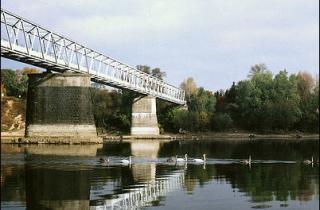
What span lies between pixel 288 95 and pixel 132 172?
104m

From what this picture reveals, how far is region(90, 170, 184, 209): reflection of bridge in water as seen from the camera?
29070 millimetres

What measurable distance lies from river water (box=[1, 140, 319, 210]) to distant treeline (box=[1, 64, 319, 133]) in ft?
268

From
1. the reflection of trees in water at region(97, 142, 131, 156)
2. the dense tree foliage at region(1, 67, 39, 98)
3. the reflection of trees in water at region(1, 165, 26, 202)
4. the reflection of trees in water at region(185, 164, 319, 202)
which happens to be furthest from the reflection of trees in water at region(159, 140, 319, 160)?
the dense tree foliage at region(1, 67, 39, 98)

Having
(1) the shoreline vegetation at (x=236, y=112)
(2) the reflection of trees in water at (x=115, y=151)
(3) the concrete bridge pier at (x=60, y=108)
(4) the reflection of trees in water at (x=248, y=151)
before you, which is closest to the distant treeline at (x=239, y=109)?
(1) the shoreline vegetation at (x=236, y=112)

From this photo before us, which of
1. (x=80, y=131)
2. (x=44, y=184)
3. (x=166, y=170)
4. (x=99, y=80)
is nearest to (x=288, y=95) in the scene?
(x=99, y=80)

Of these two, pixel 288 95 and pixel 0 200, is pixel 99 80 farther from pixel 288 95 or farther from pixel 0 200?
pixel 0 200

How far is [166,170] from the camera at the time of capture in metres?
47.2

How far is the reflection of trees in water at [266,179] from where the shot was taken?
1286 inches

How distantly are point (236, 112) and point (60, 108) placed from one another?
71635mm

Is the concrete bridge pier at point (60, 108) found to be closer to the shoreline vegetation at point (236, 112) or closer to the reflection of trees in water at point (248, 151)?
the reflection of trees in water at point (248, 151)

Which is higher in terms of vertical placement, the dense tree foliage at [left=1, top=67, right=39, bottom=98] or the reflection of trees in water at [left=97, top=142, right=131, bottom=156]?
the dense tree foliage at [left=1, top=67, right=39, bottom=98]

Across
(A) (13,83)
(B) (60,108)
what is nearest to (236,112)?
(A) (13,83)

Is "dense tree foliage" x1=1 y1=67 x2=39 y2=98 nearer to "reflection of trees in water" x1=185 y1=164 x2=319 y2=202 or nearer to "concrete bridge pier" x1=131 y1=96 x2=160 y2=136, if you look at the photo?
"concrete bridge pier" x1=131 y1=96 x2=160 y2=136

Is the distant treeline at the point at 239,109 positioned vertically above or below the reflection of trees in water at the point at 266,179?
above
